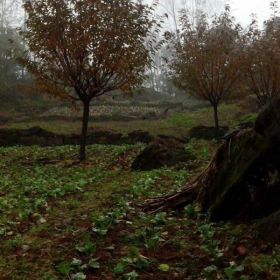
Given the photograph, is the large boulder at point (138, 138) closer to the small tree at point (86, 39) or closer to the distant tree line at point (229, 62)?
the distant tree line at point (229, 62)

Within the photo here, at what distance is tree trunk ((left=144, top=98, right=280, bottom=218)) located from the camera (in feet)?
20.5

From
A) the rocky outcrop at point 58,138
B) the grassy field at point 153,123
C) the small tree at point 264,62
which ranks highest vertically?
the small tree at point 264,62

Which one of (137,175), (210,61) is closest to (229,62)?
(210,61)

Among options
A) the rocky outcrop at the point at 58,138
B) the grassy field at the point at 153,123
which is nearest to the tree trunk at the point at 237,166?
the rocky outcrop at the point at 58,138

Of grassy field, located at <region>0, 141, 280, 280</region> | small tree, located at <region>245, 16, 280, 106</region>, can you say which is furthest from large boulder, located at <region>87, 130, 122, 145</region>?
grassy field, located at <region>0, 141, 280, 280</region>

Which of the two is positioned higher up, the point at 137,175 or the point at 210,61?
the point at 210,61

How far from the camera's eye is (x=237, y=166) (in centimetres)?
672

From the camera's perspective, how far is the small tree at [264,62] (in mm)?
20562

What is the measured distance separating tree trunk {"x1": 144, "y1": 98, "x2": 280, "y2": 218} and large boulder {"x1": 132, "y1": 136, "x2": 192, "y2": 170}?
6986 mm

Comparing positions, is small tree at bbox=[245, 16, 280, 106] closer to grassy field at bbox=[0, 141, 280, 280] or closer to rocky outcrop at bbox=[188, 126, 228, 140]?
rocky outcrop at bbox=[188, 126, 228, 140]

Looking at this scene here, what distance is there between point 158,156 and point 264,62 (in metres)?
9.28

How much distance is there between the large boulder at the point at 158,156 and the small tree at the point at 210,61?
25.3 feet

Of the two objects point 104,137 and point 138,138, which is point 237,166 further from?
point 104,137

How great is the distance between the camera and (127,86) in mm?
17609
